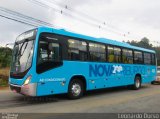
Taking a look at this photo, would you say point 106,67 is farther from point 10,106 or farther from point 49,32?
point 10,106

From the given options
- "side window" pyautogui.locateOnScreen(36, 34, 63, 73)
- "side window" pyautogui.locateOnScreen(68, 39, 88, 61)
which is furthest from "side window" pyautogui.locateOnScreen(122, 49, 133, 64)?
"side window" pyautogui.locateOnScreen(36, 34, 63, 73)

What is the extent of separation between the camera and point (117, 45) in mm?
15836

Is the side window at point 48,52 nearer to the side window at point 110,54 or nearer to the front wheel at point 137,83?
the side window at point 110,54

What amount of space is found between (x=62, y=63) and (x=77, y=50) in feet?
4.48

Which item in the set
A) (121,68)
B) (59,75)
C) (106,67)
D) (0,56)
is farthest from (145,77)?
(0,56)

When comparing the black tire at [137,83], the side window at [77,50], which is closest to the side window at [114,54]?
the side window at [77,50]

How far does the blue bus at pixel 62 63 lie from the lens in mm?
10383

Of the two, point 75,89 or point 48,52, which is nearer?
point 48,52

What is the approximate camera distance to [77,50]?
1248cm

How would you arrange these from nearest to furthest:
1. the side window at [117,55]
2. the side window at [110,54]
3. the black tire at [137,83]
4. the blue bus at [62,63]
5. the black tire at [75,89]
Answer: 1. the blue bus at [62,63]
2. the black tire at [75,89]
3. the side window at [110,54]
4. the side window at [117,55]
5. the black tire at [137,83]

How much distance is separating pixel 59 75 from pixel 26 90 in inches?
70.9

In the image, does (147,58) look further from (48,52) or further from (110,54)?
(48,52)

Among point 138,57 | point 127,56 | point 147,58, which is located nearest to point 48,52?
point 127,56

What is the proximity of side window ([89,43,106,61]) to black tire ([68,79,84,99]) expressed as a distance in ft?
5.53
